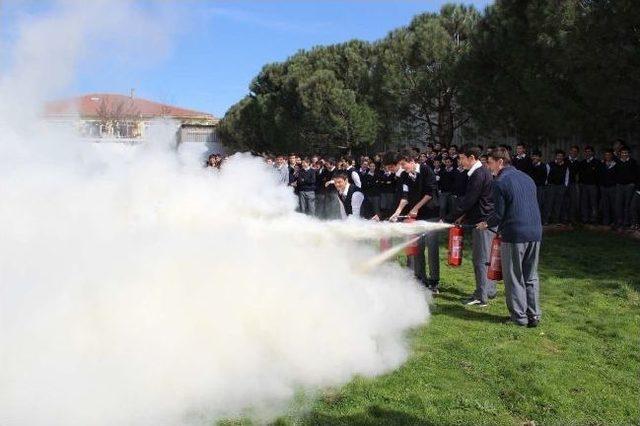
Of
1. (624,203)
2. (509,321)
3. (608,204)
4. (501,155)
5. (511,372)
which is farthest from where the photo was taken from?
(608,204)

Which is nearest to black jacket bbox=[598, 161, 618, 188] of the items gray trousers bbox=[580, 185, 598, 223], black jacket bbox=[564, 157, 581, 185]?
gray trousers bbox=[580, 185, 598, 223]

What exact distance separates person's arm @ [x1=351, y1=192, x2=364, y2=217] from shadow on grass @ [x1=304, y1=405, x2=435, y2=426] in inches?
173

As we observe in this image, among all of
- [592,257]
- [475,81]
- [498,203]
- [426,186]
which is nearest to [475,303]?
[498,203]

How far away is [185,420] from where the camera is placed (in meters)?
5.09

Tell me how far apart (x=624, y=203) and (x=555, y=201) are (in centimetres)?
183

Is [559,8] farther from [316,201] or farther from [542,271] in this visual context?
[316,201]

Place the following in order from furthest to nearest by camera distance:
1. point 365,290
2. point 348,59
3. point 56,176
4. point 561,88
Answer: point 348,59, point 561,88, point 365,290, point 56,176

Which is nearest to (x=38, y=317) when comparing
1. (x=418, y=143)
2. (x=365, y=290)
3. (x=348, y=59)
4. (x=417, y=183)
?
(x=365, y=290)

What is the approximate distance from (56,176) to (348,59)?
31884 mm

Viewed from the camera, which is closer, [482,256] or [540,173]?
[482,256]

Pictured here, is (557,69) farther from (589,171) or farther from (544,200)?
(544,200)

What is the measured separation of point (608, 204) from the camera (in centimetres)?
1561

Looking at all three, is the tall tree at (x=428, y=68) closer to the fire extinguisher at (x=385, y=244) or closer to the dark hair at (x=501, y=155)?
the fire extinguisher at (x=385, y=244)

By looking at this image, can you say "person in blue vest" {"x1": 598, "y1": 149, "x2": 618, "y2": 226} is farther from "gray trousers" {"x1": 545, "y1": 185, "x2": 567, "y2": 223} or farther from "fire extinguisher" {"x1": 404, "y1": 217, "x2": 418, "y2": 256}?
"fire extinguisher" {"x1": 404, "y1": 217, "x2": 418, "y2": 256}
